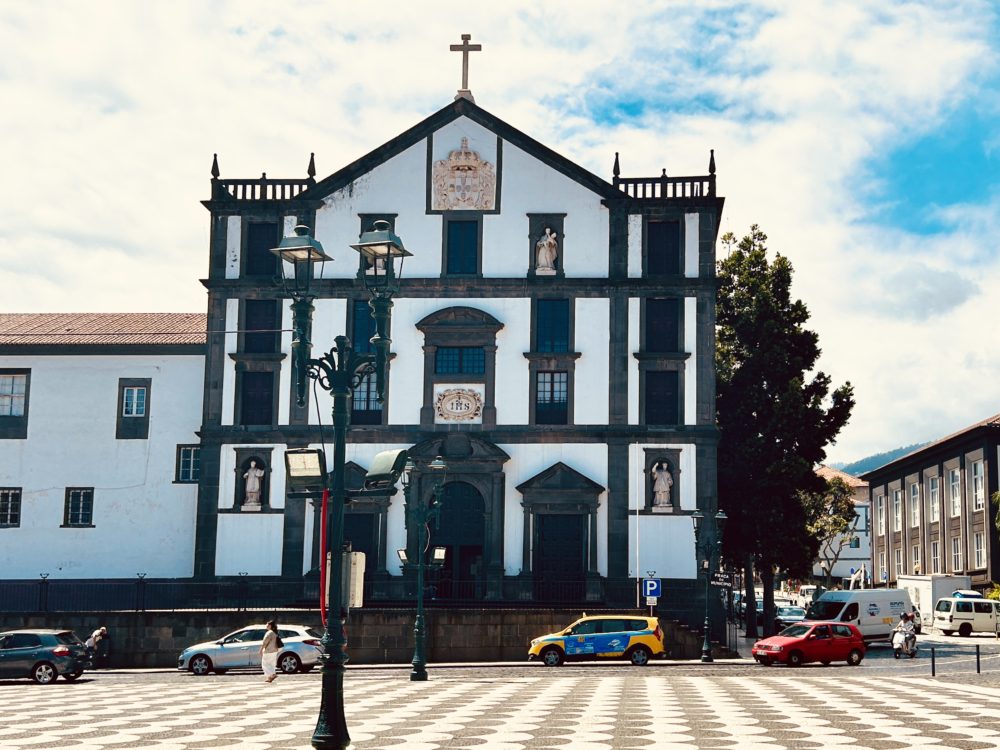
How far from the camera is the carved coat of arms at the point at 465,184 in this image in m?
49.3

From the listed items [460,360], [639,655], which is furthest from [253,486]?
[639,655]

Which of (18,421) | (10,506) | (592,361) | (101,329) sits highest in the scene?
(101,329)

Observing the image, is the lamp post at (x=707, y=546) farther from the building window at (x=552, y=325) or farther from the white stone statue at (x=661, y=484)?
the building window at (x=552, y=325)

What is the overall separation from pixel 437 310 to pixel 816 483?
17566 millimetres

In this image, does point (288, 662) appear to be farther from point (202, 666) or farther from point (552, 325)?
point (552, 325)

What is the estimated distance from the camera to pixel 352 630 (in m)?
41.0

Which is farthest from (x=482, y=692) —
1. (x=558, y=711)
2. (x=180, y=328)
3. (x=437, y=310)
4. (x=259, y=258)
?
(x=180, y=328)

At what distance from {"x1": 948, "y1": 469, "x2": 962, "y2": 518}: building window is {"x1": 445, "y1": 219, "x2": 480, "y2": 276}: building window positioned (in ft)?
140

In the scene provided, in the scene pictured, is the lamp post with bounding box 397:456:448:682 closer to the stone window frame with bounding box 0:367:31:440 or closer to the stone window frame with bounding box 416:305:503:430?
the stone window frame with bounding box 416:305:503:430

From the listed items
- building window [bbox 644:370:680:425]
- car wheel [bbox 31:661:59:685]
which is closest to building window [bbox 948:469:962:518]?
building window [bbox 644:370:680:425]

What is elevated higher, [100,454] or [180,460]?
[100,454]

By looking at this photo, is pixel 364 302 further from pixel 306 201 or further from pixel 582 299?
pixel 582 299

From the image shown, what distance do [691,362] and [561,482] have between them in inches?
258

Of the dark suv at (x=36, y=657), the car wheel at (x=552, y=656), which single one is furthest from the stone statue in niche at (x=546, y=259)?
the dark suv at (x=36, y=657)
